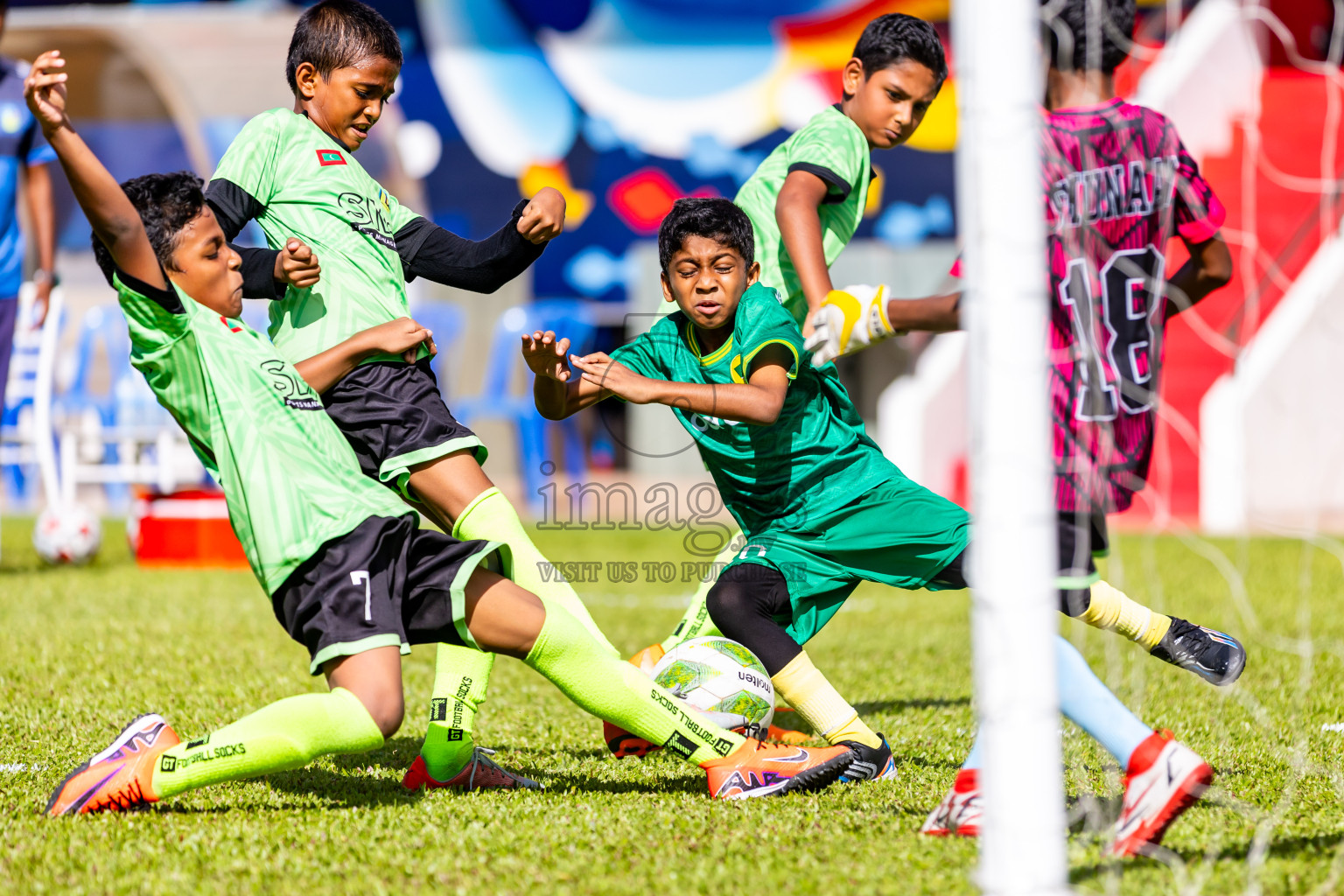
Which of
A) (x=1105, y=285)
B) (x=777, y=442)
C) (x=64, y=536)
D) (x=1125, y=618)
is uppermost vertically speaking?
(x=1105, y=285)

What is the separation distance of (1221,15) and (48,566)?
10.6 m

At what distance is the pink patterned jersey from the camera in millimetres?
2820

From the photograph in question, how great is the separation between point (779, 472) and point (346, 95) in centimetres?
137

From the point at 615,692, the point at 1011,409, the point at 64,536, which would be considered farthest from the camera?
the point at 64,536

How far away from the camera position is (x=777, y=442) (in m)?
3.25

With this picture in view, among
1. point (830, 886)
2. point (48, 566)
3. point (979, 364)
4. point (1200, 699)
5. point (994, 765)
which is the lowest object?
point (48, 566)

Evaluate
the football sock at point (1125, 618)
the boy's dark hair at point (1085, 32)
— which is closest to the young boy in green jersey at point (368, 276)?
the boy's dark hair at point (1085, 32)

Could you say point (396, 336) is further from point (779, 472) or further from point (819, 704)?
point (819, 704)

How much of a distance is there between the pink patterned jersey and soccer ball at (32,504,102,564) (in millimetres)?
6575

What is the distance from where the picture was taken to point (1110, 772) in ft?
9.86

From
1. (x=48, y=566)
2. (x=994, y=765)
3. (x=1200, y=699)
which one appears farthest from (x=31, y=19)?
(x=994, y=765)

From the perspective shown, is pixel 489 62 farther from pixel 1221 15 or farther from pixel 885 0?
pixel 1221 15

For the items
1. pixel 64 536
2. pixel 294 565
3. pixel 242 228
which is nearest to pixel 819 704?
pixel 294 565

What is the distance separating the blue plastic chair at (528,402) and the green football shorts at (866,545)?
7354 mm
